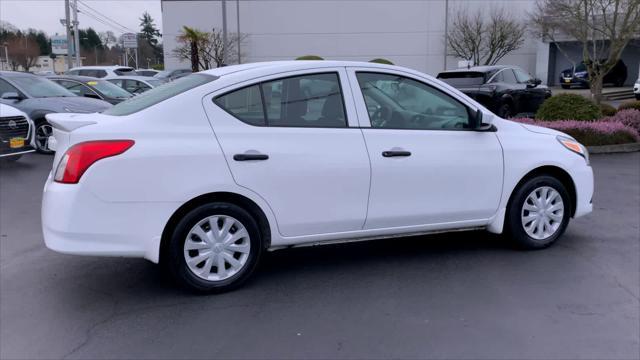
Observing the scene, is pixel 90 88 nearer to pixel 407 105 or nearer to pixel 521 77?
pixel 407 105

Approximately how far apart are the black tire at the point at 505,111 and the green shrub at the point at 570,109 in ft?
7.37

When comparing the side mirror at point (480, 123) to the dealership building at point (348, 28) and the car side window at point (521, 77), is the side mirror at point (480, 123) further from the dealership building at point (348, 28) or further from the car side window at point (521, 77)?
the dealership building at point (348, 28)

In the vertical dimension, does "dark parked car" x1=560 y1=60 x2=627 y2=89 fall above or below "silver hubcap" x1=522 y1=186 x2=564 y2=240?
above

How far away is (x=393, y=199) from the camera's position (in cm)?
470

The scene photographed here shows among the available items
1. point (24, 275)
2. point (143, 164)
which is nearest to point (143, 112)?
point (143, 164)

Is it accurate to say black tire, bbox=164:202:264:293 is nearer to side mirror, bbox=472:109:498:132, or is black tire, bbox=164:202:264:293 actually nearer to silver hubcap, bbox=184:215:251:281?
silver hubcap, bbox=184:215:251:281

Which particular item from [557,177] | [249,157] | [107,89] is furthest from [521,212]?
[107,89]

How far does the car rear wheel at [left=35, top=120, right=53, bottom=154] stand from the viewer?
10766 millimetres

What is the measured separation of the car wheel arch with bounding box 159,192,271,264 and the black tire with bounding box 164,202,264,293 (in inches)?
1.6

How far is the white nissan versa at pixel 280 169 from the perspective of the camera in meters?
4.00

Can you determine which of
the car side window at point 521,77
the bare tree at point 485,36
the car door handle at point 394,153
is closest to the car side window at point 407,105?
the car door handle at point 394,153

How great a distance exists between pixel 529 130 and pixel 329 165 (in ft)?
6.74

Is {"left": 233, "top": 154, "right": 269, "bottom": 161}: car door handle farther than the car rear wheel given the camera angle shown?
No

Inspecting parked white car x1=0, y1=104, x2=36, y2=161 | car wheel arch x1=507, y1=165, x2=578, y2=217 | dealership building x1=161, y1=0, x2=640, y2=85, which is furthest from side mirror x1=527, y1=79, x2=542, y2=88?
dealership building x1=161, y1=0, x2=640, y2=85
